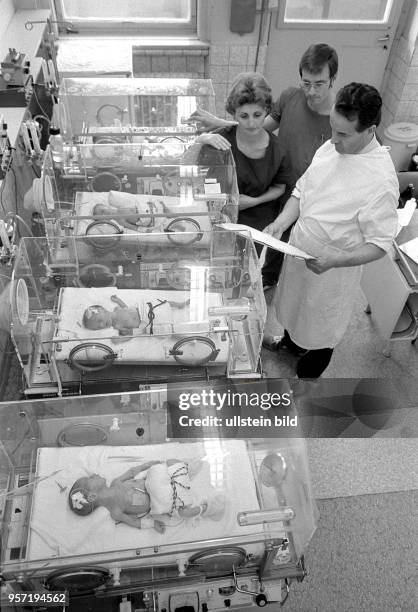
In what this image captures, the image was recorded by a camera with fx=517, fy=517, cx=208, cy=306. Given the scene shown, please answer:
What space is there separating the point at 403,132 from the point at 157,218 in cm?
274

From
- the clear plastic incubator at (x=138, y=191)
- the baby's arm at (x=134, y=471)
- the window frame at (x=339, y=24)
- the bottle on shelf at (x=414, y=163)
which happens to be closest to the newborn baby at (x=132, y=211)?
the clear plastic incubator at (x=138, y=191)

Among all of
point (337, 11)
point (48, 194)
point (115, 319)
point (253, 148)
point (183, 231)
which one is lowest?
point (115, 319)

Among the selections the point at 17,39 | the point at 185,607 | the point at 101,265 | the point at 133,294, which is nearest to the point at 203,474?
the point at 185,607

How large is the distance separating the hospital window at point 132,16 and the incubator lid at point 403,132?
191 cm

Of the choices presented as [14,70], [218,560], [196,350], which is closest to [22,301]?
[196,350]

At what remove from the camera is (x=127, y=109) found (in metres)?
3.78

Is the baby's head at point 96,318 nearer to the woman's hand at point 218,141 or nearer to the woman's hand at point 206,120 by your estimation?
the woman's hand at point 218,141

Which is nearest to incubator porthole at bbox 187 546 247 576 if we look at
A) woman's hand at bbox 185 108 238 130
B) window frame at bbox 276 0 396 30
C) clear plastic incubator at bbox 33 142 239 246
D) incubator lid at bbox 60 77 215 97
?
clear plastic incubator at bbox 33 142 239 246

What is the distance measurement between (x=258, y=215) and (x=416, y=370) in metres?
1.37

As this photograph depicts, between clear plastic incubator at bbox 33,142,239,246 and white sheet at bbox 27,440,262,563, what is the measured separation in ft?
3.91

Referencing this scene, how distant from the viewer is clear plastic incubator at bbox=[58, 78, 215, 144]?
3.55 m

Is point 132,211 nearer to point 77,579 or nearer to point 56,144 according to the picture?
point 56,144

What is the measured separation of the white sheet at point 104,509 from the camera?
1.81 meters

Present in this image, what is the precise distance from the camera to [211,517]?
1.89 m
